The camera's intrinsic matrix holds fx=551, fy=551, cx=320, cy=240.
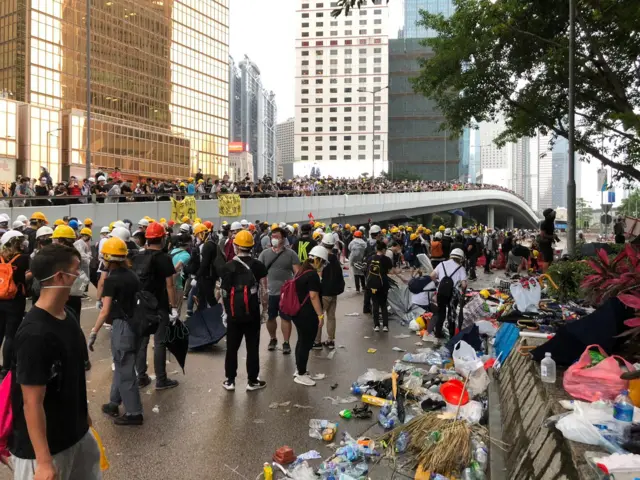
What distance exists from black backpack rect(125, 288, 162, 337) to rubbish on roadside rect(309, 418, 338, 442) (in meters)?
1.94

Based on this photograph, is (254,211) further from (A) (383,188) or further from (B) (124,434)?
(B) (124,434)

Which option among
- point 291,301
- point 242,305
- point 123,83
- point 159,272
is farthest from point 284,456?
point 123,83

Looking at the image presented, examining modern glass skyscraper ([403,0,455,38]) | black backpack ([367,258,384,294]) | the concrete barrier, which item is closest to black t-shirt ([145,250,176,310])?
the concrete barrier

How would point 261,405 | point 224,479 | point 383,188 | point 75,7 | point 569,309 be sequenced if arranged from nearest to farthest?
point 224,479
point 261,405
point 569,309
point 383,188
point 75,7

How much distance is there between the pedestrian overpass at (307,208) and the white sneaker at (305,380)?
44.3ft

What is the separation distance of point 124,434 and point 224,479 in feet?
4.62

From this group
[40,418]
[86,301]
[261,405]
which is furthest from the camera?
[86,301]

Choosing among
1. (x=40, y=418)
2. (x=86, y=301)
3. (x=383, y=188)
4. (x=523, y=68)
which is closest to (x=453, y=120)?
(x=523, y=68)

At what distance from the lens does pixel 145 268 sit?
21.0 ft

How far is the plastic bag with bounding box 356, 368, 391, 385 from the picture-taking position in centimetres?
702

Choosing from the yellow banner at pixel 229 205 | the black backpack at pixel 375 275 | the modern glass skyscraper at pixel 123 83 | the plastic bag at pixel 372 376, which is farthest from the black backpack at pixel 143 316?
the modern glass skyscraper at pixel 123 83

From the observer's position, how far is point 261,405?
6293 mm

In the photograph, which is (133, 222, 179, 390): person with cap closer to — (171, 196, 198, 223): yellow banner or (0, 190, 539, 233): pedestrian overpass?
(0, 190, 539, 233): pedestrian overpass

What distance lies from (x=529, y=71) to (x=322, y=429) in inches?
604
